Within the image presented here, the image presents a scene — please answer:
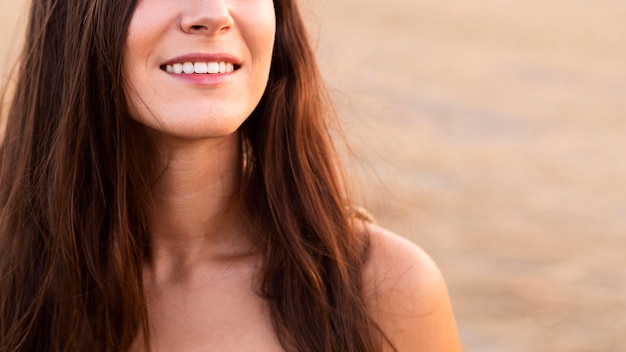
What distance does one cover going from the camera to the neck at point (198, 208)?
2.67 meters

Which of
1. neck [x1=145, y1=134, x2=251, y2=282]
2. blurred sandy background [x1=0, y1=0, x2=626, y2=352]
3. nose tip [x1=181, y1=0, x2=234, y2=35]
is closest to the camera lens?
nose tip [x1=181, y1=0, x2=234, y2=35]

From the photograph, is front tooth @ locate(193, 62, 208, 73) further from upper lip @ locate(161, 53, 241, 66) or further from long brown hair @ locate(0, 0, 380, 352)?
long brown hair @ locate(0, 0, 380, 352)

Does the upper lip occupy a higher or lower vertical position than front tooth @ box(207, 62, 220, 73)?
higher

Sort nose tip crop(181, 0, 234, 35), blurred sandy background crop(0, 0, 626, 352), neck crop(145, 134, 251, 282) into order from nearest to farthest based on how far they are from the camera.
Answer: nose tip crop(181, 0, 234, 35) → neck crop(145, 134, 251, 282) → blurred sandy background crop(0, 0, 626, 352)

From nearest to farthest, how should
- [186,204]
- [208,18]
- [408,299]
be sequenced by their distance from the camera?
1. [208,18]
2. [408,299]
3. [186,204]

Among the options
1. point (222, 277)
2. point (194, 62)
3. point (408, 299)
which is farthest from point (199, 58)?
point (408, 299)

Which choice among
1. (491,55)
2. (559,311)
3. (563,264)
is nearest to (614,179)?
(563,264)

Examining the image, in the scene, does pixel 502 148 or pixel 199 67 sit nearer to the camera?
pixel 199 67

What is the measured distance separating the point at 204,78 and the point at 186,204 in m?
0.40

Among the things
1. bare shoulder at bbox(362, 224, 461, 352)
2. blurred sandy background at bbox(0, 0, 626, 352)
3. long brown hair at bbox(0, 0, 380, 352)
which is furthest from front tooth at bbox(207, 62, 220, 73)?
blurred sandy background at bbox(0, 0, 626, 352)

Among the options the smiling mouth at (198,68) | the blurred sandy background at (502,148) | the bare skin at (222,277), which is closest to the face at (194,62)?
the smiling mouth at (198,68)

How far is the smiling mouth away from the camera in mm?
Result: 2441

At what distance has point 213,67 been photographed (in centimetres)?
245

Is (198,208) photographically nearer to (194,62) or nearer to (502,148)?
(194,62)
